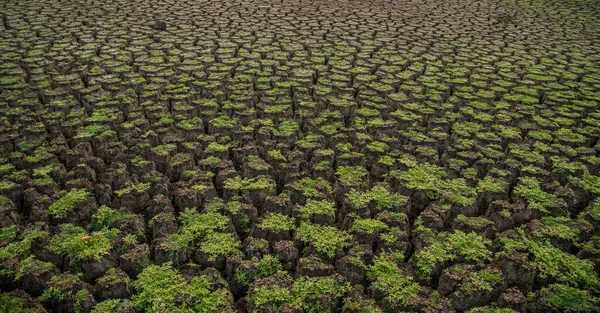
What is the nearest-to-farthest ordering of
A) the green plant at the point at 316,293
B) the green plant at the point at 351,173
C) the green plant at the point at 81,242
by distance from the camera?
the green plant at the point at 316,293, the green plant at the point at 81,242, the green plant at the point at 351,173

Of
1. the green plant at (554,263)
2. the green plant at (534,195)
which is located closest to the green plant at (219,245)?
the green plant at (554,263)

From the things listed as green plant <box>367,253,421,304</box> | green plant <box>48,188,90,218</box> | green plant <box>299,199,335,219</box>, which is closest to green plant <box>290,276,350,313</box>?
green plant <box>367,253,421,304</box>

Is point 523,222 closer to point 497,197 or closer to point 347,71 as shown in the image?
point 497,197

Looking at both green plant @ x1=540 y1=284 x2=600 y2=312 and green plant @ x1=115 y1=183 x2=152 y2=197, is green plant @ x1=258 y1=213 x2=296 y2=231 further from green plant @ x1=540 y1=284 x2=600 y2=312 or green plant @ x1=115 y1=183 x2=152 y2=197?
green plant @ x1=540 y1=284 x2=600 y2=312

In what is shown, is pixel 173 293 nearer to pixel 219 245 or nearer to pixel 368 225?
pixel 219 245

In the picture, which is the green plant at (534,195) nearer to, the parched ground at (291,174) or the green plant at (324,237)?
the parched ground at (291,174)

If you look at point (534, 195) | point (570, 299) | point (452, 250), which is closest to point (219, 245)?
point (452, 250)

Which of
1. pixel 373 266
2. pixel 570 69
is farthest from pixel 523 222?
pixel 570 69

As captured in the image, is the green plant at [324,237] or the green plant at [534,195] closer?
the green plant at [324,237]
